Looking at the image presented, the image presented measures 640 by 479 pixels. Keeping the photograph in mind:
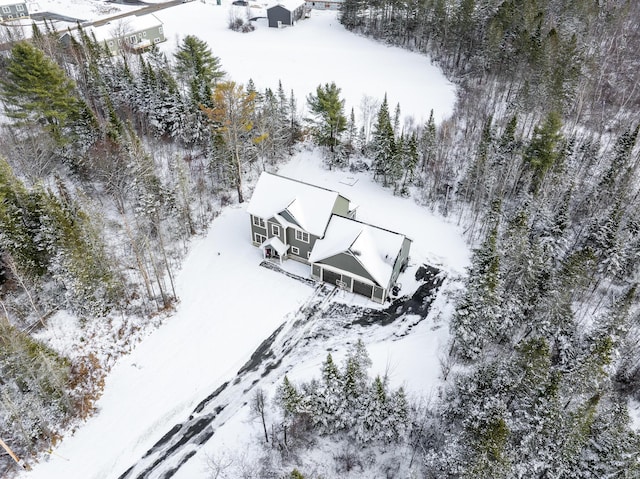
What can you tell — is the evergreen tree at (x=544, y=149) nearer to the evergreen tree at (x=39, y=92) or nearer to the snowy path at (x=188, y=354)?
the snowy path at (x=188, y=354)

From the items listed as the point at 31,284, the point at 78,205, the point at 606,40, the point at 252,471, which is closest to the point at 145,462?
the point at 252,471

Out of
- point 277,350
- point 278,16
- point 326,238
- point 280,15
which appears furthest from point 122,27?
point 277,350

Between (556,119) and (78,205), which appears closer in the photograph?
(78,205)

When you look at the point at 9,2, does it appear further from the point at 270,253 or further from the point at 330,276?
the point at 330,276

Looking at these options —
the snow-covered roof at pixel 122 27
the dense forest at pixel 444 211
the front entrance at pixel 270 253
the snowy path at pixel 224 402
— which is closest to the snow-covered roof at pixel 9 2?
the snow-covered roof at pixel 122 27

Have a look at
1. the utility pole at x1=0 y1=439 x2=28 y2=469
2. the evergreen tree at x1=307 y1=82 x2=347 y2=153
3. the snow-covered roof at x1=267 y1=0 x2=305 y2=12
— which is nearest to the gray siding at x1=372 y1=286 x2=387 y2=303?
the evergreen tree at x1=307 y1=82 x2=347 y2=153

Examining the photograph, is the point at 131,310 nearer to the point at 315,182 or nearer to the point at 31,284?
the point at 31,284
